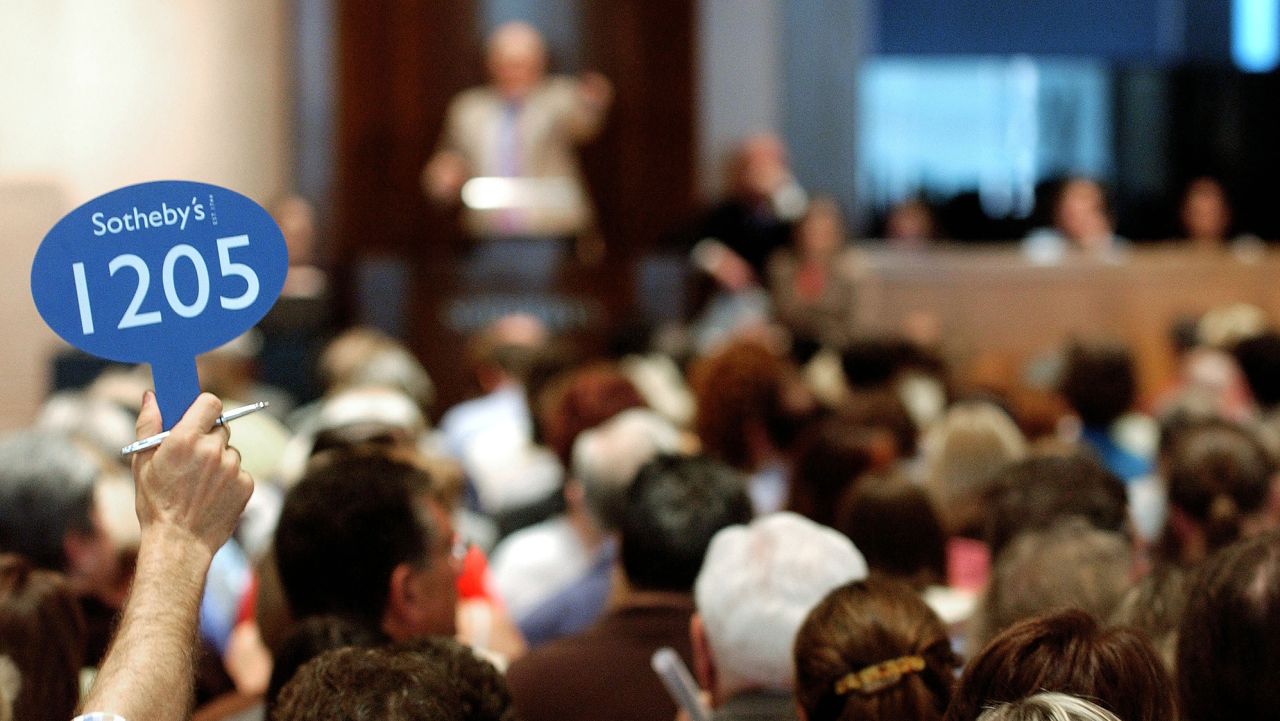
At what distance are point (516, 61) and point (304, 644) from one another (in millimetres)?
6377

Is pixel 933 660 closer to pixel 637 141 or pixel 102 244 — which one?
pixel 102 244

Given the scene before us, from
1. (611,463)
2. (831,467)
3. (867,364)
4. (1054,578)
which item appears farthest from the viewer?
(867,364)

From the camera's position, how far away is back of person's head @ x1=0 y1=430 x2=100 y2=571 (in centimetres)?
260

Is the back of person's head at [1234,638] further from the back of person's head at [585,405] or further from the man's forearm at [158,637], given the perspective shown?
the back of person's head at [585,405]

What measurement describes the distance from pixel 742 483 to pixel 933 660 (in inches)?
35.9

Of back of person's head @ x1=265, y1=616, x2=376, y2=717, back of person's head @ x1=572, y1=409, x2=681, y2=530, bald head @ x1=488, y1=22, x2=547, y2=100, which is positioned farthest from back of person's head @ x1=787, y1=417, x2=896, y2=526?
bald head @ x1=488, y1=22, x2=547, y2=100

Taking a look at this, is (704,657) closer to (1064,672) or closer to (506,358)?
(1064,672)

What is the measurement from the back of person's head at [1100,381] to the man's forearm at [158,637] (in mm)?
3223

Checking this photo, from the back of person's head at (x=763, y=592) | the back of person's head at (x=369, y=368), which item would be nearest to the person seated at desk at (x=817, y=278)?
the back of person's head at (x=369, y=368)

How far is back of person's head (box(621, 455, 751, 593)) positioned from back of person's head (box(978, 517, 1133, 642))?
437mm

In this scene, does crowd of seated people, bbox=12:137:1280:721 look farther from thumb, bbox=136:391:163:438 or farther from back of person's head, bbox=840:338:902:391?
back of person's head, bbox=840:338:902:391

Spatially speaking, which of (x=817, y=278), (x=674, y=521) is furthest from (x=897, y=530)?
(x=817, y=278)

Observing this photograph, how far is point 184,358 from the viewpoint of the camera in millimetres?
1641

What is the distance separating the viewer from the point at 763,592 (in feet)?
6.94
